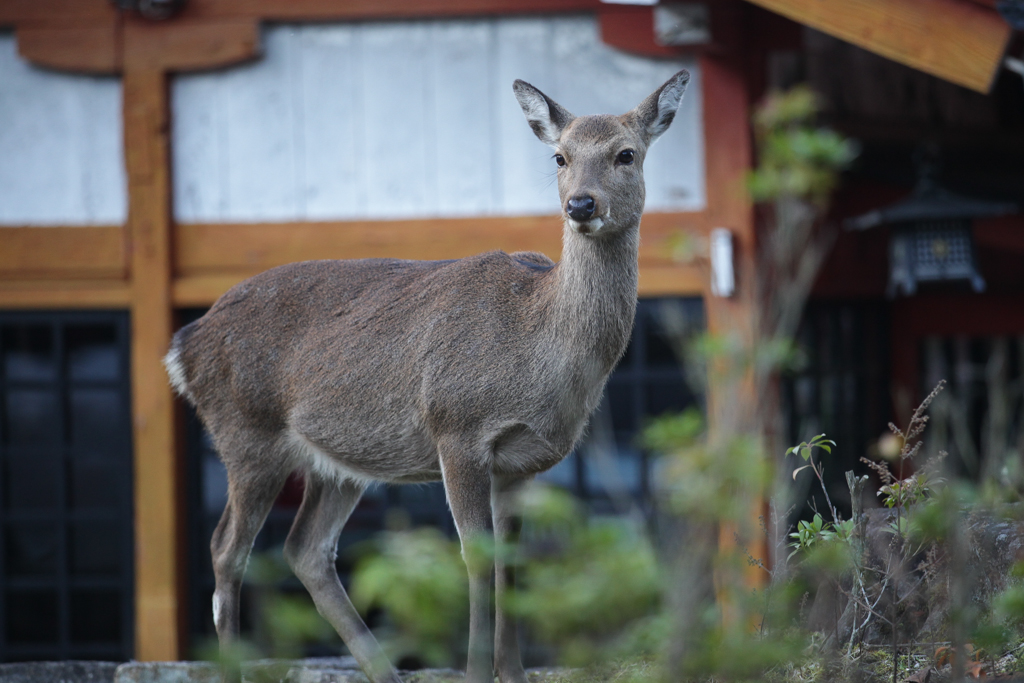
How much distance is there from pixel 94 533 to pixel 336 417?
3842mm

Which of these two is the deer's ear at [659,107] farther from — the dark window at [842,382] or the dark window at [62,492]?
the dark window at [62,492]

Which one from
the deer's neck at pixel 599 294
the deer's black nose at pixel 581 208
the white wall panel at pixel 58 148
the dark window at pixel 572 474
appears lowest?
the dark window at pixel 572 474

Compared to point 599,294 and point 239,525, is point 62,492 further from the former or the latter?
point 599,294

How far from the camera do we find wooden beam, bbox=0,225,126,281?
21.0 ft

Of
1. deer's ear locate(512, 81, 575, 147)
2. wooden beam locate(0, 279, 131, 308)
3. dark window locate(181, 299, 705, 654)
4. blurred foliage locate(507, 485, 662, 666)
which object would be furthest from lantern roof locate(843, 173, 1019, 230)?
blurred foliage locate(507, 485, 662, 666)

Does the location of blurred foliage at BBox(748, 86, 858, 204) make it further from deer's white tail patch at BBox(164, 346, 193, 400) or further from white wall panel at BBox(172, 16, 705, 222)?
white wall panel at BBox(172, 16, 705, 222)

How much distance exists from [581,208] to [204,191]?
408cm

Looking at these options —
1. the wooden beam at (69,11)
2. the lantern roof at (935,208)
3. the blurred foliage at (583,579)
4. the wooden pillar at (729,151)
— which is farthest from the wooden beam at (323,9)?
the blurred foliage at (583,579)

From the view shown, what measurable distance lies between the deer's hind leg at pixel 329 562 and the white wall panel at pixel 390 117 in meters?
2.71

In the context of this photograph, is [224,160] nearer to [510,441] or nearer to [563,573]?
[510,441]

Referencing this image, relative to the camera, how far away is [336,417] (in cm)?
354

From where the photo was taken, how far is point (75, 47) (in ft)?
21.1

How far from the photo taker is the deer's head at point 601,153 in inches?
120

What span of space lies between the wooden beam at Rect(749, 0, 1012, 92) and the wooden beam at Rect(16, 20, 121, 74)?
151 inches
